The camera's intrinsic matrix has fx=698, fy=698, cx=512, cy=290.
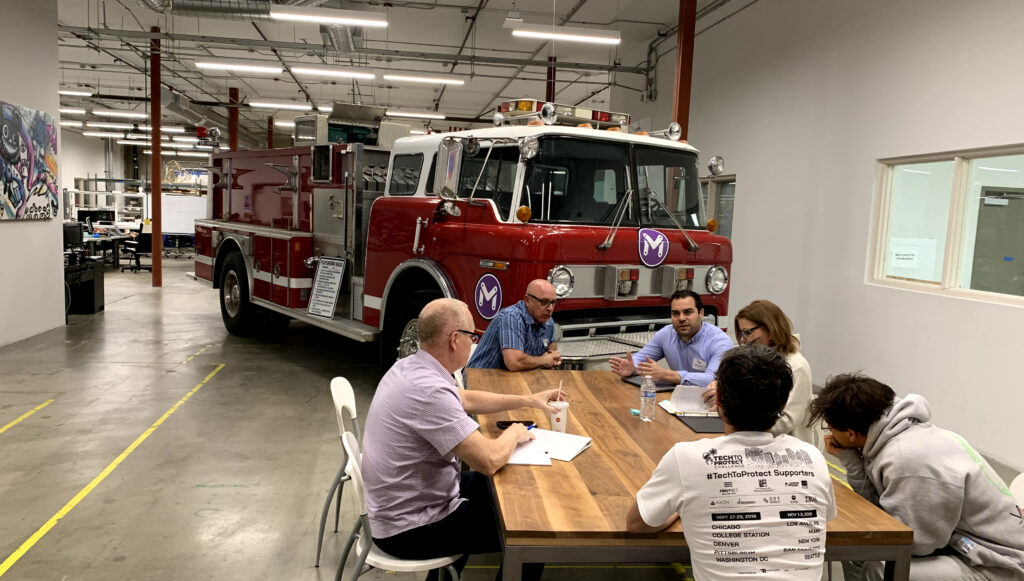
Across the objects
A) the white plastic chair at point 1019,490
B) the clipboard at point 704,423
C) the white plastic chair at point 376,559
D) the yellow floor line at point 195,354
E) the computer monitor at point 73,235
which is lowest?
the yellow floor line at point 195,354

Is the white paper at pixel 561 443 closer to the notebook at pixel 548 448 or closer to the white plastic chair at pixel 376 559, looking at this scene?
the notebook at pixel 548 448

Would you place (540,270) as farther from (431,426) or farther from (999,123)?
(999,123)

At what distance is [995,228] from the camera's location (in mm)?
5805

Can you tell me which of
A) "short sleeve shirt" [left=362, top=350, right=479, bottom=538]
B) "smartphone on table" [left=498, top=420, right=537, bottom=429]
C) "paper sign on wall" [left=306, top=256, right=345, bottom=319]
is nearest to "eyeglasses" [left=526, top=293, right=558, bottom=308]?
"smartphone on table" [left=498, top=420, right=537, bottom=429]

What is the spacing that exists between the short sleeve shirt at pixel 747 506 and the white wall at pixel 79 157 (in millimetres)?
30065

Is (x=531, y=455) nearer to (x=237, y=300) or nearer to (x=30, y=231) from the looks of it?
(x=237, y=300)

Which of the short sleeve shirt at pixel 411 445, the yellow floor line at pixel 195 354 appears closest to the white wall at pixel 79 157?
the yellow floor line at pixel 195 354

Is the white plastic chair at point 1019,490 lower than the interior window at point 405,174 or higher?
lower

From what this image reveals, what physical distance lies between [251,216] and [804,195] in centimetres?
671

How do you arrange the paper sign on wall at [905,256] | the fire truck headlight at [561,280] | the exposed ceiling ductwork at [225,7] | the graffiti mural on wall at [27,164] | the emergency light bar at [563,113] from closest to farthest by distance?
the fire truck headlight at [561,280]
the emergency light bar at [563,113]
the paper sign on wall at [905,256]
the graffiti mural on wall at [27,164]
the exposed ceiling ductwork at [225,7]

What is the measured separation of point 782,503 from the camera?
183cm

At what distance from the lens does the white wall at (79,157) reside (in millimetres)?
27859

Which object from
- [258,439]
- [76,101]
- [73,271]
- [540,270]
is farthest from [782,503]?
[76,101]

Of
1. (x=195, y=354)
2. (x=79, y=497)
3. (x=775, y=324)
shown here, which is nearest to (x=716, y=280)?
(x=775, y=324)
